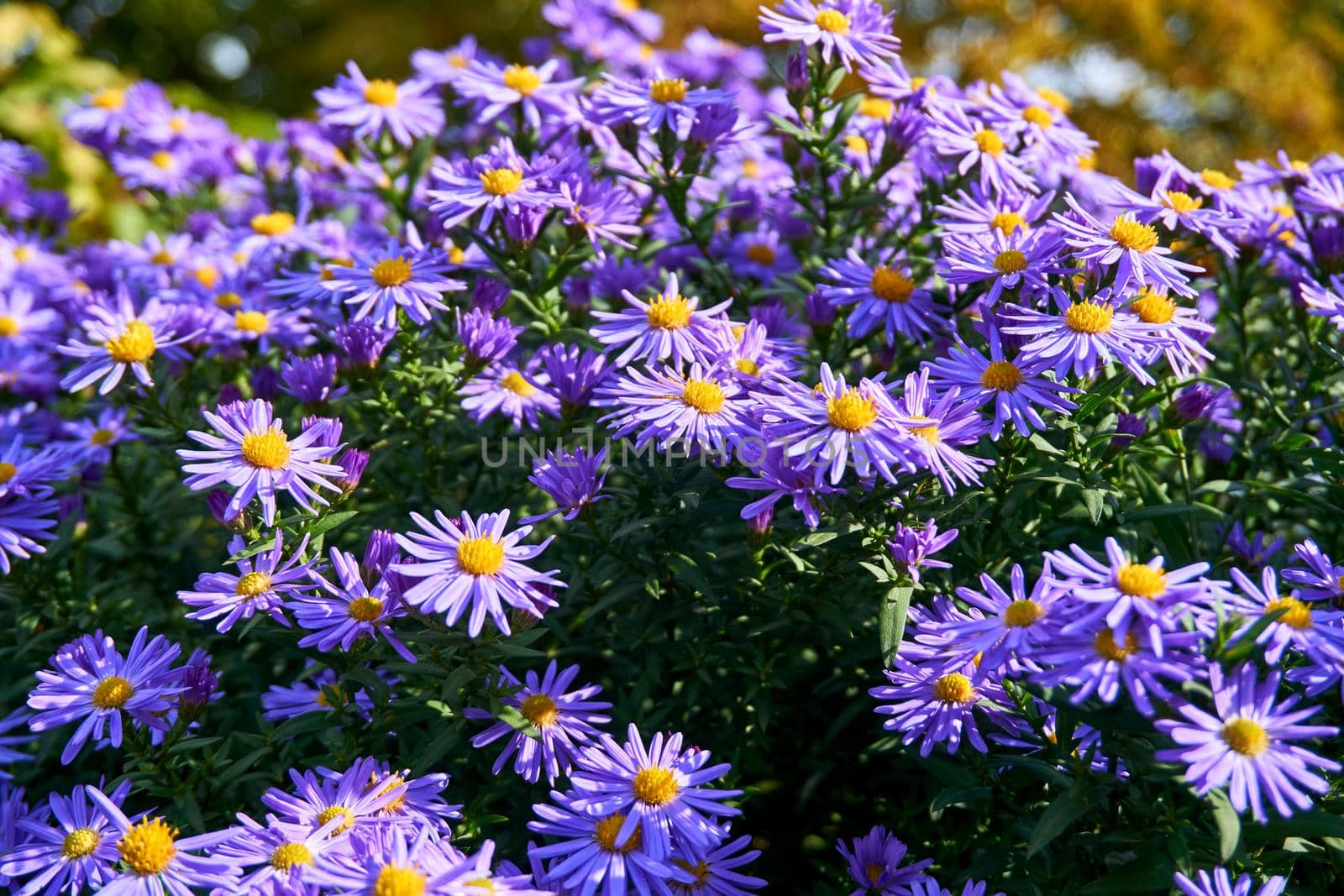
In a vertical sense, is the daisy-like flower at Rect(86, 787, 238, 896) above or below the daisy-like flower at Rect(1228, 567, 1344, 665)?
below

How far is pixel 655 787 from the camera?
1.81 m

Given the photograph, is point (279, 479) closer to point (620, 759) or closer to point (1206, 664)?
point (620, 759)

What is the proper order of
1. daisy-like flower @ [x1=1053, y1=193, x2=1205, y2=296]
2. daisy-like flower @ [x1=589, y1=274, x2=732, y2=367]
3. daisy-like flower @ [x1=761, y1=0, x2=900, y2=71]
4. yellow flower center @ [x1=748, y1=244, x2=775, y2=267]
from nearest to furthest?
daisy-like flower @ [x1=1053, y1=193, x2=1205, y2=296], daisy-like flower @ [x1=589, y1=274, x2=732, y2=367], daisy-like flower @ [x1=761, y1=0, x2=900, y2=71], yellow flower center @ [x1=748, y1=244, x2=775, y2=267]

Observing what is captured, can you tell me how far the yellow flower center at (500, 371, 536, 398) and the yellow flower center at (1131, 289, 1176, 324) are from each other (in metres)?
1.24

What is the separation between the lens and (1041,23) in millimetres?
7945

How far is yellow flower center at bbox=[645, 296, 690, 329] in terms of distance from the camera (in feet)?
7.27

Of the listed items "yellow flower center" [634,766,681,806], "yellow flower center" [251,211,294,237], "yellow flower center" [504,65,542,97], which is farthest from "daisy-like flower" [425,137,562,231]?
"yellow flower center" [634,766,681,806]

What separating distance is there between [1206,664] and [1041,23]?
7439mm

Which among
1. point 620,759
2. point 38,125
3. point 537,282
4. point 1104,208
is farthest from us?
point 38,125

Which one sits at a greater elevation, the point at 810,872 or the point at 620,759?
the point at 620,759

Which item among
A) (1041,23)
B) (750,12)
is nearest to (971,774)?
(750,12)

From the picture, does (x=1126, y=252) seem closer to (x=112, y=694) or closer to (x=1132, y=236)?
(x=1132, y=236)

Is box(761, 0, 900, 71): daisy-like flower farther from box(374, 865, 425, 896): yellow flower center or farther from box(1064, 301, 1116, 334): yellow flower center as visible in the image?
box(374, 865, 425, 896): yellow flower center

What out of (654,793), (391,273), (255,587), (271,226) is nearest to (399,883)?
(654,793)
